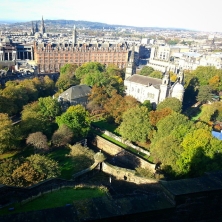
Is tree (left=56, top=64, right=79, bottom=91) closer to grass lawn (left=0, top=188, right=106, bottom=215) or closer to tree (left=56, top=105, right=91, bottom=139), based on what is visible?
tree (left=56, top=105, right=91, bottom=139)

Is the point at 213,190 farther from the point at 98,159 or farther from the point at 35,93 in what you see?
the point at 35,93

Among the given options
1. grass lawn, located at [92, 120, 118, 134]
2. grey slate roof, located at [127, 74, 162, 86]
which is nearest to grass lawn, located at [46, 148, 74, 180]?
grass lawn, located at [92, 120, 118, 134]

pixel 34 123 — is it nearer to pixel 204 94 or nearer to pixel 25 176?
pixel 25 176

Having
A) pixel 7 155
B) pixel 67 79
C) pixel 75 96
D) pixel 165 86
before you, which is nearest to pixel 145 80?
pixel 165 86

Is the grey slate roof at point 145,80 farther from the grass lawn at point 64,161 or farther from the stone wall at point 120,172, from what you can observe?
the stone wall at point 120,172

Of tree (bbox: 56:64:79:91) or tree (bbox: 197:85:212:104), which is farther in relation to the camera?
tree (bbox: 56:64:79:91)

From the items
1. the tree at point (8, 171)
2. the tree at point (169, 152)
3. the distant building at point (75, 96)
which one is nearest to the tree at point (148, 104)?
the distant building at point (75, 96)

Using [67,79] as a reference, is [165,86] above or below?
above
